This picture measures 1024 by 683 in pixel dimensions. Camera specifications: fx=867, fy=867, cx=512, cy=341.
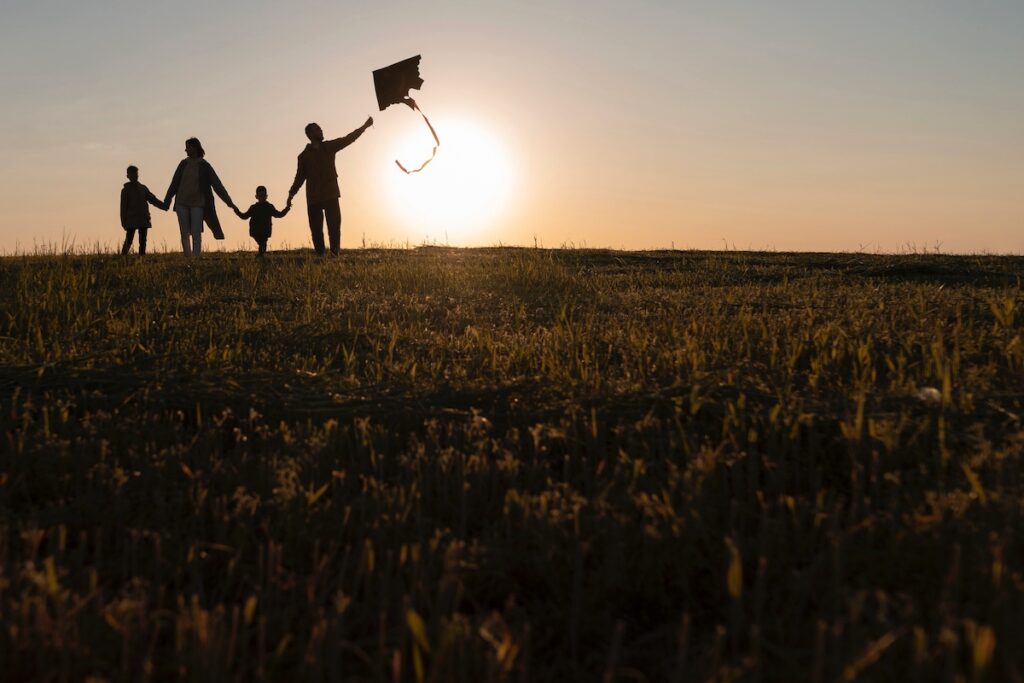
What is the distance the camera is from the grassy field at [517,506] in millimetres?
1928

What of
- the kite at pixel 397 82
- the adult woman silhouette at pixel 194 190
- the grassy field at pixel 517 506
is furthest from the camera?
the adult woman silhouette at pixel 194 190

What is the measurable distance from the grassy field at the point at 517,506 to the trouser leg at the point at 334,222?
9.19 m

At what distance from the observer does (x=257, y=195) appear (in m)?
14.7

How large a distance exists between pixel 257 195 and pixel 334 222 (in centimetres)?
135

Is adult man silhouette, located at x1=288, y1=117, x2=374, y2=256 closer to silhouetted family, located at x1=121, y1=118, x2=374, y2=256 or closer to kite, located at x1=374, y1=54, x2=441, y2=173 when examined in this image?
silhouetted family, located at x1=121, y1=118, x2=374, y2=256

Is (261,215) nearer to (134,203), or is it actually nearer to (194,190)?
(194,190)

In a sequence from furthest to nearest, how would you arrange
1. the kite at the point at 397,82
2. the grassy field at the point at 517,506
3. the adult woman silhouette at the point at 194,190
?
the adult woman silhouette at the point at 194,190, the kite at the point at 397,82, the grassy field at the point at 517,506

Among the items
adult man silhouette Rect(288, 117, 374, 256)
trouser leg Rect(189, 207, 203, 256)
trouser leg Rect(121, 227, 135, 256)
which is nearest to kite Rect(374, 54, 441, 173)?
adult man silhouette Rect(288, 117, 374, 256)

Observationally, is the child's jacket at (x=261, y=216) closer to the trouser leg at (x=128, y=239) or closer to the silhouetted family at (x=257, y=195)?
the silhouetted family at (x=257, y=195)

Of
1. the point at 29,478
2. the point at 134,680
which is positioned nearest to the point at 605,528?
the point at 134,680

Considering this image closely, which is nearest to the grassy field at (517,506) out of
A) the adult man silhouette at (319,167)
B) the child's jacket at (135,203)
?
the adult man silhouette at (319,167)

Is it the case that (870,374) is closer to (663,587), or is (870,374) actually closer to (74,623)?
(663,587)

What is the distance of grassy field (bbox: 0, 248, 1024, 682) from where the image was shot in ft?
6.32

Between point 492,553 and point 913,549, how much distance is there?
113 cm
